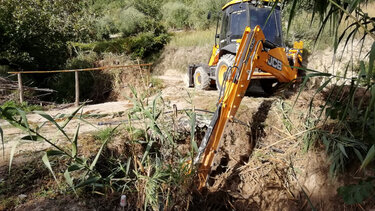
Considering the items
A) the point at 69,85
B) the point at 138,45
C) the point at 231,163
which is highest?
the point at 138,45

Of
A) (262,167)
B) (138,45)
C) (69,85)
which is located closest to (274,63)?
(262,167)

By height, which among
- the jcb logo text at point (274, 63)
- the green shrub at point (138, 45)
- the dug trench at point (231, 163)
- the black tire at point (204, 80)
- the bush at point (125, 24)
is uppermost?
the bush at point (125, 24)

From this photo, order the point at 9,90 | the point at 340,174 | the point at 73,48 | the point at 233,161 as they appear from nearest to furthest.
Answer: the point at 340,174, the point at 233,161, the point at 9,90, the point at 73,48

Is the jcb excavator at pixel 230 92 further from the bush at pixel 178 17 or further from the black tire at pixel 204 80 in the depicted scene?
the bush at pixel 178 17

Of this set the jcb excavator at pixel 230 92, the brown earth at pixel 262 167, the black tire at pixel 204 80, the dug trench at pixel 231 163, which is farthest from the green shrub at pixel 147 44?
the jcb excavator at pixel 230 92

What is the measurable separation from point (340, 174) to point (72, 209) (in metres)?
2.72

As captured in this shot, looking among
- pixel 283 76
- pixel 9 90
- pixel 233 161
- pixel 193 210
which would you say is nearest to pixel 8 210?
pixel 193 210

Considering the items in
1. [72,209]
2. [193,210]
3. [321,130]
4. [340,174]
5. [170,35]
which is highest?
[170,35]

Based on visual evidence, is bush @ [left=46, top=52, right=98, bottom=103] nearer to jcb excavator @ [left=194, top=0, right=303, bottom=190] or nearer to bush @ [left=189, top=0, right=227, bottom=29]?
jcb excavator @ [left=194, top=0, right=303, bottom=190]

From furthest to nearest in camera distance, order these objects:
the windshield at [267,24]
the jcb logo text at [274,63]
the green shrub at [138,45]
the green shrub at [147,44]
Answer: the green shrub at [147,44]
the green shrub at [138,45]
the windshield at [267,24]
the jcb logo text at [274,63]

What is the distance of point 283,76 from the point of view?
172 inches

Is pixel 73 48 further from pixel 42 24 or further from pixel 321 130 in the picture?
pixel 321 130

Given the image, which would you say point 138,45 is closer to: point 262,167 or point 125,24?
point 125,24

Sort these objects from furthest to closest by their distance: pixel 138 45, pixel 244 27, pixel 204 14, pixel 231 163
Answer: pixel 204 14 → pixel 138 45 → pixel 244 27 → pixel 231 163
